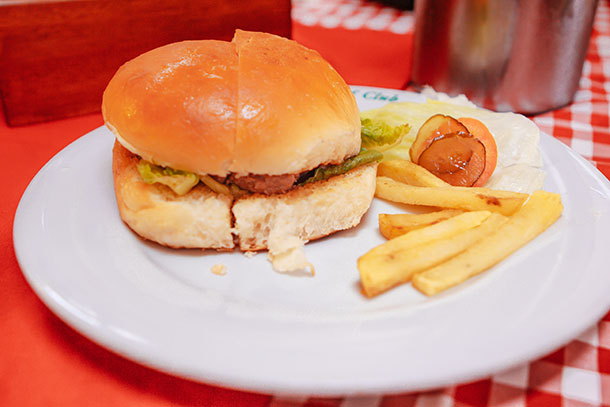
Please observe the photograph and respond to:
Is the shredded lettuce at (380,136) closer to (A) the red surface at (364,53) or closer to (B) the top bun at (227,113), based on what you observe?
(B) the top bun at (227,113)

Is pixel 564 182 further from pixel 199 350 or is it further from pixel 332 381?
pixel 199 350

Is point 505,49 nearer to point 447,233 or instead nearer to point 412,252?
point 447,233

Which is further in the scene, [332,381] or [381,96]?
[381,96]

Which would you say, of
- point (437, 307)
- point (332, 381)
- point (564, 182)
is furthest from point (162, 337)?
point (564, 182)

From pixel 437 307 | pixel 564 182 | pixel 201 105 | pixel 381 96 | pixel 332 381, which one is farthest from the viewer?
pixel 381 96

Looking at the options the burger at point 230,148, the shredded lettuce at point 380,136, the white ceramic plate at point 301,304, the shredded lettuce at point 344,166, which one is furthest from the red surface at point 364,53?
the white ceramic plate at point 301,304

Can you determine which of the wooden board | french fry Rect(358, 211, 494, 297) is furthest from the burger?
the wooden board

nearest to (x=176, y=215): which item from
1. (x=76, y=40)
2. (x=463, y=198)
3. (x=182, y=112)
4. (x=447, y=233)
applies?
(x=182, y=112)

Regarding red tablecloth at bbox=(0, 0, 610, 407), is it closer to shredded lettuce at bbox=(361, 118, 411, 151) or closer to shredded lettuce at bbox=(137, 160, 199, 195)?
shredded lettuce at bbox=(137, 160, 199, 195)
